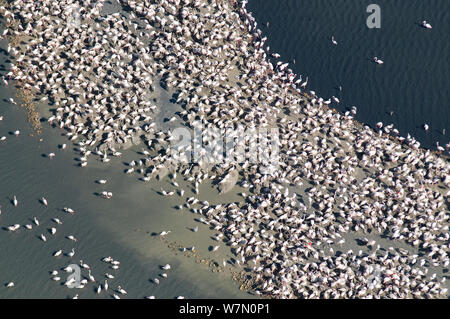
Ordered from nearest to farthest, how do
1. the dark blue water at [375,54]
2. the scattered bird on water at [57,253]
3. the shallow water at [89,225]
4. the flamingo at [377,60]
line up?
the shallow water at [89,225]
the scattered bird on water at [57,253]
the dark blue water at [375,54]
the flamingo at [377,60]

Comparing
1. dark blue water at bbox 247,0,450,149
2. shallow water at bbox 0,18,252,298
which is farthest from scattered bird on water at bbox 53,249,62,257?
dark blue water at bbox 247,0,450,149

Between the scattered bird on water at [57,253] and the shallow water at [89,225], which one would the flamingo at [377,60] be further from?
the scattered bird on water at [57,253]

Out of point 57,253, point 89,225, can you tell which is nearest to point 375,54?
point 89,225

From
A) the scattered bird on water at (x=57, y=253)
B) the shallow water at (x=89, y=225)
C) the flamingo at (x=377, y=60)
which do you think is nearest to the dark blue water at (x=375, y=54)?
the flamingo at (x=377, y=60)

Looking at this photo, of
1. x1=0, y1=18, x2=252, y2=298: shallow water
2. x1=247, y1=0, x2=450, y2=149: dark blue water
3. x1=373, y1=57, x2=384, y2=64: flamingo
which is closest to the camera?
x1=0, y1=18, x2=252, y2=298: shallow water

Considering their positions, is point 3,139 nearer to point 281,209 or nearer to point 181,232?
point 181,232

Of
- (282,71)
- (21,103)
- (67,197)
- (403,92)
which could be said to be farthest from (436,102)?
(21,103)

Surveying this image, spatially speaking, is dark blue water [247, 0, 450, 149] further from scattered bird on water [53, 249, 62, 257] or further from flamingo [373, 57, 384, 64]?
scattered bird on water [53, 249, 62, 257]

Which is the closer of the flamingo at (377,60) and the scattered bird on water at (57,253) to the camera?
the scattered bird on water at (57,253)
